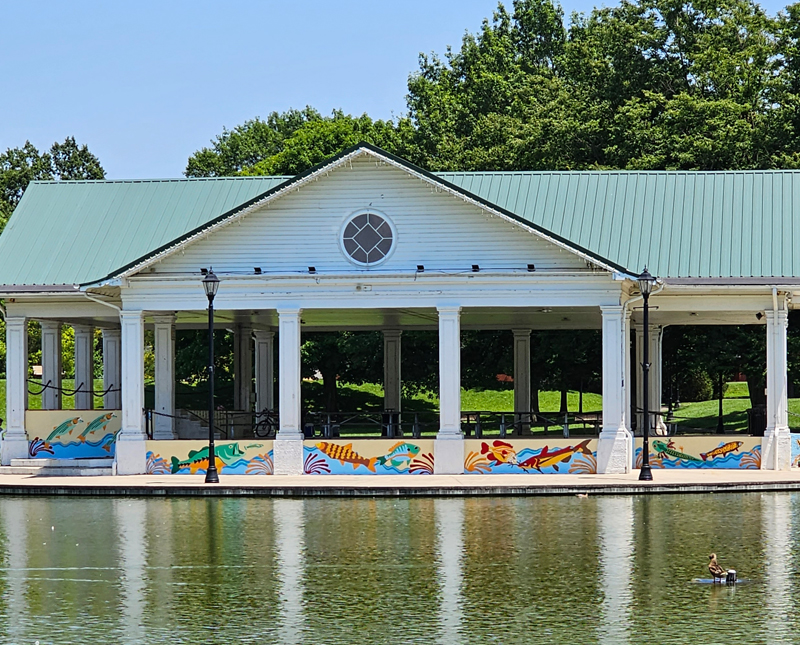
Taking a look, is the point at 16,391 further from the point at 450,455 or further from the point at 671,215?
the point at 671,215

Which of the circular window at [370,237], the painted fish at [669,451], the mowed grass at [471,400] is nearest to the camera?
the circular window at [370,237]

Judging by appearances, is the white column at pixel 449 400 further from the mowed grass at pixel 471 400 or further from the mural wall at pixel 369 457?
the mowed grass at pixel 471 400

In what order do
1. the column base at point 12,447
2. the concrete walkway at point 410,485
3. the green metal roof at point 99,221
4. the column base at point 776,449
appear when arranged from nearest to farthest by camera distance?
1. the concrete walkway at point 410,485
2. the column base at point 776,449
3. the column base at point 12,447
4. the green metal roof at point 99,221

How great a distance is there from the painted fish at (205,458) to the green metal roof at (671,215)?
8.26 metres

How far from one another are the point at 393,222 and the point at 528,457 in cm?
580

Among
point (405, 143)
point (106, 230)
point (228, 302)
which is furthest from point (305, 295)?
point (405, 143)

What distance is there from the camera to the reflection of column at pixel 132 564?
13.5 metres

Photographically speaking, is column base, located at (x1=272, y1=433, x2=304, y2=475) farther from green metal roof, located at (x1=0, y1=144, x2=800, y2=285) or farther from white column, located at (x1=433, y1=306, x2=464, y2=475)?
green metal roof, located at (x1=0, y1=144, x2=800, y2=285)

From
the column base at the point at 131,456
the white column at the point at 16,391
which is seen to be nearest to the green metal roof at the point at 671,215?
the column base at the point at 131,456

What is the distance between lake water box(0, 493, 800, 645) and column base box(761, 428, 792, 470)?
20.3ft

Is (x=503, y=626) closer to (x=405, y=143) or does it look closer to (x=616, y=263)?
(x=616, y=263)

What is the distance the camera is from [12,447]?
33125 millimetres

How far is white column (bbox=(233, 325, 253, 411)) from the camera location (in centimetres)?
4009

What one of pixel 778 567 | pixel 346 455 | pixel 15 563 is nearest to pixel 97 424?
pixel 346 455
